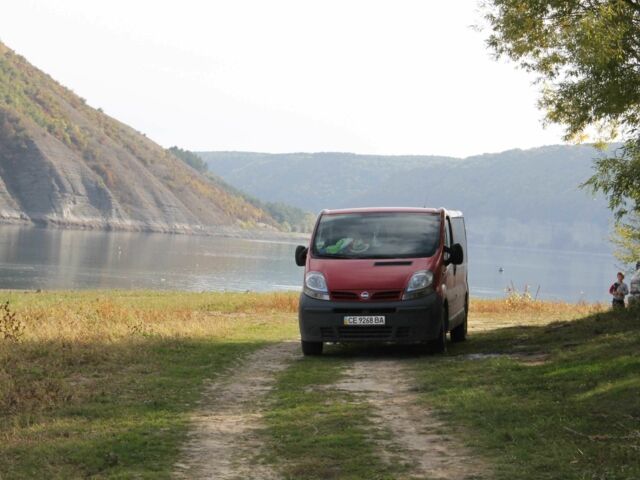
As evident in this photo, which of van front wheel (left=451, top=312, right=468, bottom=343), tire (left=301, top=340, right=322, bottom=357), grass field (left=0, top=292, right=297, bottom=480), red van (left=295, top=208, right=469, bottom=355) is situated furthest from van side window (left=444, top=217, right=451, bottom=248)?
grass field (left=0, top=292, right=297, bottom=480)

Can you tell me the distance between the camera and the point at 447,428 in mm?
8828

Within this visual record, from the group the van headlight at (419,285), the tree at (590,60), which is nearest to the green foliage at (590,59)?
the tree at (590,60)

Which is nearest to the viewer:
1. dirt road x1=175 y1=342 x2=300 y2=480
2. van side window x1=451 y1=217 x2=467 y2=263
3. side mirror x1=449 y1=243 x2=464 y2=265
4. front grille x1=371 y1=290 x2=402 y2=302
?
dirt road x1=175 y1=342 x2=300 y2=480

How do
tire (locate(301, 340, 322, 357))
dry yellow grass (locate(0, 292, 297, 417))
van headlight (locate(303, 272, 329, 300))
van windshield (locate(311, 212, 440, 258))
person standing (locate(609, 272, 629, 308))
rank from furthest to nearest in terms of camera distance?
person standing (locate(609, 272, 629, 308)), van windshield (locate(311, 212, 440, 258)), tire (locate(301, 340, 322, 357)), van headlight (locate(303, 272, 329, 300)), dry yellow grass (locate(0, 292, 297, 417))

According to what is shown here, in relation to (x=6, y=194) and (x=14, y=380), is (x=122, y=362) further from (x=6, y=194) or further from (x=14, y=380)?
(x=6, y=194)

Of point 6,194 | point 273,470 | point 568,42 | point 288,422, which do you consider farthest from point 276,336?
point 6,194

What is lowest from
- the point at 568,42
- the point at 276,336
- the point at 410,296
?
the point at 276,336

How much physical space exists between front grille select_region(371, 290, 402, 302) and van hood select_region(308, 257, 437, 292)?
0.21 ft

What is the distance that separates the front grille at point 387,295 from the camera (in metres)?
14.7

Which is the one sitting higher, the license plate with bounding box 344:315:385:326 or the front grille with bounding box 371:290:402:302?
the front grille with bounding box 371:290:402:302

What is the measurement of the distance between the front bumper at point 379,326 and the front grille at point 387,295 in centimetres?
10

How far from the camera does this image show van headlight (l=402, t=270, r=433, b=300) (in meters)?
14.8

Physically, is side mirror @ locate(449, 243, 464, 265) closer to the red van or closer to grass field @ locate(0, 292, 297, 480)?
the red van

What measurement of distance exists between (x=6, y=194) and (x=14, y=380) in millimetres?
177477
